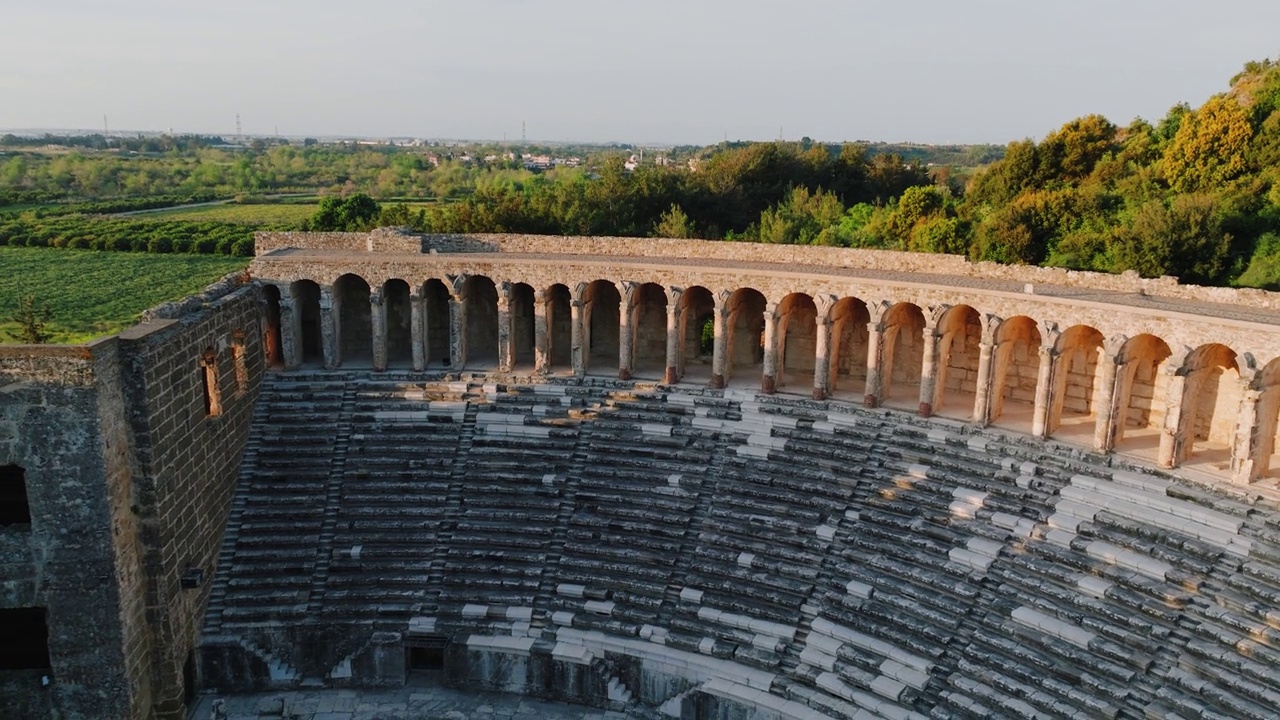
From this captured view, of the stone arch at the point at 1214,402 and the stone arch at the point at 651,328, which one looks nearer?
the stone arch at the point at 1214,402

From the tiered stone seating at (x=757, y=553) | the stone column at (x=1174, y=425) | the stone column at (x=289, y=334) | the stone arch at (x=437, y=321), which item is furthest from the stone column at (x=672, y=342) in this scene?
the stone column at (x=1174, y=425)

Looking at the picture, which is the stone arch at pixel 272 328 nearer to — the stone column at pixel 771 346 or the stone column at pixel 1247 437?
the stone column at pixel 771 346

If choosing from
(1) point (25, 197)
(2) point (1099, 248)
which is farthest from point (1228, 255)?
(1) point (25, 197)

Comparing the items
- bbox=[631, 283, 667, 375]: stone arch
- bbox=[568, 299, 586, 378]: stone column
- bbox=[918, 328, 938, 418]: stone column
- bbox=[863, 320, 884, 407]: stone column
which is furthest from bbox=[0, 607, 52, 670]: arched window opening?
bbox=[918, 328, 938, 418]: stone column

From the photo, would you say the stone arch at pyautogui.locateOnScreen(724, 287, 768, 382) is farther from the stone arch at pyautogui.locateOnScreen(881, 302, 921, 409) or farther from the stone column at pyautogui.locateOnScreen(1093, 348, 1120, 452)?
the stone column at pyautogui.locateOnScreen(1093, 348, 1120, 452)

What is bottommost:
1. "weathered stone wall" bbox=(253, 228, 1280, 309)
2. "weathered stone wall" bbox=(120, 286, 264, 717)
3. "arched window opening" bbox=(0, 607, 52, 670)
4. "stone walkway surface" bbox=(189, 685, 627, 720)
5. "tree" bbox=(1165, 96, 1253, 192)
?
"stone walkway surface" bbox=(189, 685, 627, 720)

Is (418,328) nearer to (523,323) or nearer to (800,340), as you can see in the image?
(523,323)
